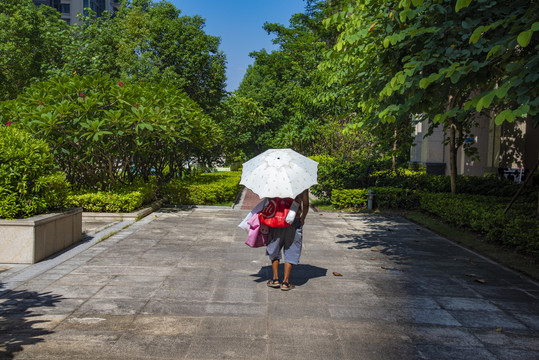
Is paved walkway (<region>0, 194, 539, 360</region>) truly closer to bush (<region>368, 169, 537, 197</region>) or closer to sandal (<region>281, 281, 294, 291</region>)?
sandal (<region>281, 281, 294, 291</region>)

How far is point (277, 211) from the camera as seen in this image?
623 centimetres

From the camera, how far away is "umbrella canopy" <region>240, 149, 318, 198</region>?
5.95 meters

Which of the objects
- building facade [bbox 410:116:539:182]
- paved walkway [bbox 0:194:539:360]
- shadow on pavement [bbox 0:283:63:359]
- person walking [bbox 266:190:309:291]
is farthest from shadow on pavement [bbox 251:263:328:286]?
building facade [bbox 410:116:539:182]

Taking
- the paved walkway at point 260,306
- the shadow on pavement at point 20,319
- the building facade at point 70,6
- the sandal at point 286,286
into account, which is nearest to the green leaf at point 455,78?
the paved walkway at point 260,306

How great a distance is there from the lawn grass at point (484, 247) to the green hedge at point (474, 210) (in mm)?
182

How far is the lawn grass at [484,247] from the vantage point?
803cm

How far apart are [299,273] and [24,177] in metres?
4.88

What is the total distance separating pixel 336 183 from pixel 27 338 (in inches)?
554

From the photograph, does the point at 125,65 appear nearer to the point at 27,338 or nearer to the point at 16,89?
the point at 16,89

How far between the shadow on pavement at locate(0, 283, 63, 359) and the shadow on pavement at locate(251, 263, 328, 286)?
114 inches

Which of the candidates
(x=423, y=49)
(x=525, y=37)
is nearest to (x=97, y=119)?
(x=423, y=49)

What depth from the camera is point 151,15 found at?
23.9m

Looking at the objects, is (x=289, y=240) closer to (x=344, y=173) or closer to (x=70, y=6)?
(x=344, y=173)

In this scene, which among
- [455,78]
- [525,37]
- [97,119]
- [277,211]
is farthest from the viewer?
[97,119]
